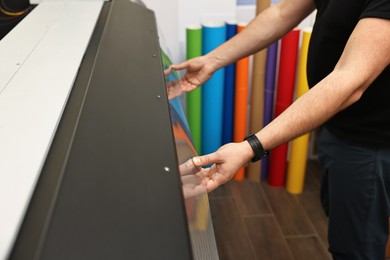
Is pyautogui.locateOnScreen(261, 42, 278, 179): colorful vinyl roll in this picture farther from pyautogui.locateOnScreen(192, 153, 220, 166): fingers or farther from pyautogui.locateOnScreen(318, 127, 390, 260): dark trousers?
pyautogui.locateOnScreen(192, 153, 220, 166): fingers

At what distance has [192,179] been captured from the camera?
2.04 feet

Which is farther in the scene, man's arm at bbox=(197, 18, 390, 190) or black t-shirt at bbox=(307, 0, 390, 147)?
black t-shirt at bbox=(307, 0, 390, 147)

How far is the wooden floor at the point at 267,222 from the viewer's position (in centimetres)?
175

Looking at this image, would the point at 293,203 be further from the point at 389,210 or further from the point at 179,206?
the point at 179,206

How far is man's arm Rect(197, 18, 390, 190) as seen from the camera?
0.76 metres

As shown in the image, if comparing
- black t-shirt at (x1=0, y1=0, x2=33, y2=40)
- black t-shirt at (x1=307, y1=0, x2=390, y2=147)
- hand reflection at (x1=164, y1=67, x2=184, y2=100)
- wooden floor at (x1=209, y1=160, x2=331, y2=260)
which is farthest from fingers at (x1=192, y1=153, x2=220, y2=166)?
wooden floor at (x1=209, y1=160, x2=331, y2=260)

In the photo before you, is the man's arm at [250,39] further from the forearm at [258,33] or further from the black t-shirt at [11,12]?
the black t-shirt at [11,12]

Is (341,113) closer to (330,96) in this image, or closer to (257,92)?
(330,96)


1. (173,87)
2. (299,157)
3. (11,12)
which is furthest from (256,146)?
(299,157)

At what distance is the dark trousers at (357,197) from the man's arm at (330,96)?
1.09 ft

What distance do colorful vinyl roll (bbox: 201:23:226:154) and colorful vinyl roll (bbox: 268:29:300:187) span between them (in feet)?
0.92

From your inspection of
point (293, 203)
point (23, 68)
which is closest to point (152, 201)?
point (23, 68)

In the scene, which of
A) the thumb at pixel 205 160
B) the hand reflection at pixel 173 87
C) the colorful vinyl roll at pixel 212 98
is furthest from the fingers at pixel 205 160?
the colorful vinyl roll at pixel 212 98

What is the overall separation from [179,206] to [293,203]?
1.75m
